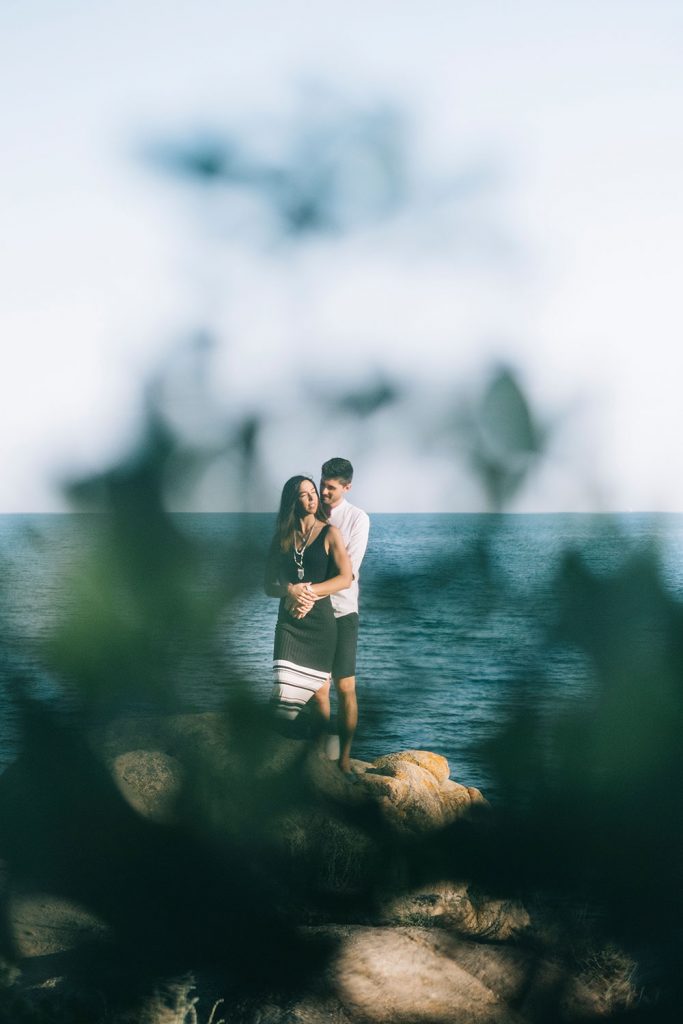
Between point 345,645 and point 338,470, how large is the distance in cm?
125

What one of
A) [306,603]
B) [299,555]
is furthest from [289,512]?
[306,603]

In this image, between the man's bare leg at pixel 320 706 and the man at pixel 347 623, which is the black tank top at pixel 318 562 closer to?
the man at pixel 347 623

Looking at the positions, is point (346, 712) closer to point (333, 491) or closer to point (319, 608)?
point (319, 608)

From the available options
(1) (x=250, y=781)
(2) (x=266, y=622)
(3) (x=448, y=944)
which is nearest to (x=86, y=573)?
(2) (x=266, y=622)

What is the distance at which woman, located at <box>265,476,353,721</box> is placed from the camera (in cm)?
312

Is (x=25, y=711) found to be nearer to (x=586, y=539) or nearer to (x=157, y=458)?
(x=157, y=458)

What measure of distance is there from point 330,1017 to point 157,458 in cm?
240

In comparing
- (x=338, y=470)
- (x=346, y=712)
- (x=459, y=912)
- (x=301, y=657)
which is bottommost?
(x=459, y=912)

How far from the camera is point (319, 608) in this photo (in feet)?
11.9

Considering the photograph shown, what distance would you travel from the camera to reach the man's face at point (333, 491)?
282cm

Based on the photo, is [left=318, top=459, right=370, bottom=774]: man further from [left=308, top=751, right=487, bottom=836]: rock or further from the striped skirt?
[left=308, top=751, right=487, bottom=836]: rock

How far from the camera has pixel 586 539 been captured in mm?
2604

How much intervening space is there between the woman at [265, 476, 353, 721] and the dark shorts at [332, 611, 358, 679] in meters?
0.03

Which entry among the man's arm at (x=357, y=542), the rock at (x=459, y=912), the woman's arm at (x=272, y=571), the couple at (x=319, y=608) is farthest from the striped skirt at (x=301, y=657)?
the rock at (x=459, y=912)
